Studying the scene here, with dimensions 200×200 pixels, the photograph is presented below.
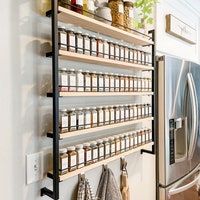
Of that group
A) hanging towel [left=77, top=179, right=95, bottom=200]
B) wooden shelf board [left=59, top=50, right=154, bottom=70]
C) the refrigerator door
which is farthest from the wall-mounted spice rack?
the refrigerator door

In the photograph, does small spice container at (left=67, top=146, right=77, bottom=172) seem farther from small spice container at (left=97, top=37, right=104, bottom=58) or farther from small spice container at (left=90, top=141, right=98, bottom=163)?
small spice container at (left=97, top=37, right=104, bottom=58)

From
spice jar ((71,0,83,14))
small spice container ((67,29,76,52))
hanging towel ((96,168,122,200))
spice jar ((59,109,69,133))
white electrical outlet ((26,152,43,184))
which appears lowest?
hanging towel ((96,168,122,200))

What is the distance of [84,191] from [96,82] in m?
0.54

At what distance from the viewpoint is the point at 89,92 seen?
1.13 meters

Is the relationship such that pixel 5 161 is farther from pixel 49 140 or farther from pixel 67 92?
pixel 67 92

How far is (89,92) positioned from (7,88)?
36 centimetres

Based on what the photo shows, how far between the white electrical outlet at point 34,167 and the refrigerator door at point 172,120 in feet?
3.16

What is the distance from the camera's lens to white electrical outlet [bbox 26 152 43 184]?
102cm

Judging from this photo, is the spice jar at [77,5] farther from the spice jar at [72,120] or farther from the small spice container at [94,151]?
the small spice container at [94,151]

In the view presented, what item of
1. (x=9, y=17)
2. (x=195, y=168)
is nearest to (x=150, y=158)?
(x=195, y=168)

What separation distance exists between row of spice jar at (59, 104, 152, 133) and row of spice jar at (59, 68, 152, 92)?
10 centimetres

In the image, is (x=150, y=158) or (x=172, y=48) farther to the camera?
(x=172, y=48)

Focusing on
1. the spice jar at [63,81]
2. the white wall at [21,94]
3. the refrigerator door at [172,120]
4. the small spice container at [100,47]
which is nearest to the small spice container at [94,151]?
the white wall at [21,94]

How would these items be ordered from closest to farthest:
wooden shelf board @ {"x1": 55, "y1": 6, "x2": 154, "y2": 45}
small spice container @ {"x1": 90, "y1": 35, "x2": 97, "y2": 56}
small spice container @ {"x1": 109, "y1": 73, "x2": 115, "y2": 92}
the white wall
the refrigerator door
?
the white wall, wooden shelf board @ {"x1": 55, "y1": 6, "x2": 154, "y2": 45}, small spice container @ {"x1": 90, "y1": 35, "x2": 97, "y2": 56}, small spice container @ {"x1": 109, "y1": 73, "x2": 115, "y2": 92}, the refrigerator door
